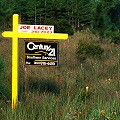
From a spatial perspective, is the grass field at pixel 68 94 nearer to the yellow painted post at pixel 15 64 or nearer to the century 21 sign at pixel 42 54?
the yellow painted post at pixel 15 64

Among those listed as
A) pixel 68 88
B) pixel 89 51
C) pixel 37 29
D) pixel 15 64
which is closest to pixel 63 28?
pixel 89 51

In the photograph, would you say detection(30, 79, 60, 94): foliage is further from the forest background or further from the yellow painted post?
the yellow painted post

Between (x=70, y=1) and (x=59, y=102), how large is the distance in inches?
1221

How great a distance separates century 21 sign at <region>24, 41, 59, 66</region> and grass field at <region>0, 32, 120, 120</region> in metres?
0.50

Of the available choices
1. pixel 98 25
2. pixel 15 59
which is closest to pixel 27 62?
pixel 15 59

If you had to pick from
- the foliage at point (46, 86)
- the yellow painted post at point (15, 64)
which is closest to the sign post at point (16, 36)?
the yellow painted post at point (15, 64)

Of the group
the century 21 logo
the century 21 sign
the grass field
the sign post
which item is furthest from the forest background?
the century 21 logo

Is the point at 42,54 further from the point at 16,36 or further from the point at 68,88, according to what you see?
the point at 68,88

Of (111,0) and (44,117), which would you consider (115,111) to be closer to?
(44,117)

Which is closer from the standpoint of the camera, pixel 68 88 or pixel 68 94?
pixel 68 94

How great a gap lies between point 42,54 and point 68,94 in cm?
72

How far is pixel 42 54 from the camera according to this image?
384cm

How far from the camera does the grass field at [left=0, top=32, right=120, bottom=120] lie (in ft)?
11.1

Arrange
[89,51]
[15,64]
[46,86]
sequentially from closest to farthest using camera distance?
[15,64] → [46,86] → [89,51]
